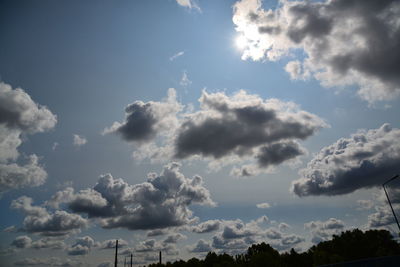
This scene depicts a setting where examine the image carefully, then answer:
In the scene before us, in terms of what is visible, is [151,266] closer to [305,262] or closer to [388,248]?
[305,262]

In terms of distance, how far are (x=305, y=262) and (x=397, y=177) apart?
2762 inches

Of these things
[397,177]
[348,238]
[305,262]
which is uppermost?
[397,177]

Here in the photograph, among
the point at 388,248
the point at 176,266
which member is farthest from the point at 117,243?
the point at 388,248

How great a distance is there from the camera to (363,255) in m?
78.2

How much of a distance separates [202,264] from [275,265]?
33650mm

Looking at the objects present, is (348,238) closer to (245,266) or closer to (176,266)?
(245,266)

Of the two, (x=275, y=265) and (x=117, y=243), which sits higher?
(x=117, y=243)

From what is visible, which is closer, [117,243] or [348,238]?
[117,243]

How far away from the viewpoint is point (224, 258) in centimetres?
9469

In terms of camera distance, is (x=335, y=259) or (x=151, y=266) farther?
(x=151, y=266)

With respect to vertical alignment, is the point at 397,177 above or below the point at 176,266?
above

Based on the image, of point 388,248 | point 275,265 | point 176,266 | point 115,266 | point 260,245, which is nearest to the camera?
A: point 115,266

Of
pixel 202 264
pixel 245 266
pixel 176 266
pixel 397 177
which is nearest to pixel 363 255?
pixel 245 266

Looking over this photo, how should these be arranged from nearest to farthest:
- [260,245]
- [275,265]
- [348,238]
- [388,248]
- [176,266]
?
1. [275,265]
2. [388,248]
3. [348,238]
4. [176,266]
5. [260,245]
